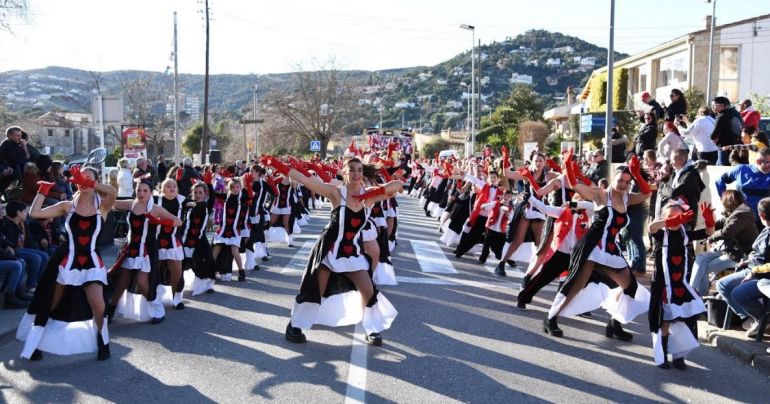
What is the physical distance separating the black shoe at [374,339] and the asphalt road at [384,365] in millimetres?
112

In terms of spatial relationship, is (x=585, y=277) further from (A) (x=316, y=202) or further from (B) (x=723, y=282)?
(A) (x=316, y=202)

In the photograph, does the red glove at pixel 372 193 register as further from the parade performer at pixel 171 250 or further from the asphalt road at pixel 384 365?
the parade performer at pixel 171 250

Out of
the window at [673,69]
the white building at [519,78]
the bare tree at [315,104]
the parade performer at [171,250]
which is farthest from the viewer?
the white building at [519,78]

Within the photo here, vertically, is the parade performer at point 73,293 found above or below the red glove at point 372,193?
below

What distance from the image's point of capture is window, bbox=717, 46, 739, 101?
108ft

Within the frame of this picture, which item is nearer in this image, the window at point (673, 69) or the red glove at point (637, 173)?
the red glove at point (637, 173)

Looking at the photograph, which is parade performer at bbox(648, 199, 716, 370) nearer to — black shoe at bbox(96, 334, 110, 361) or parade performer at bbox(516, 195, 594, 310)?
parade performer at bbox(516, 195, 594, 310)

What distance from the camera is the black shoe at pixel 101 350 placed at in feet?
20.5

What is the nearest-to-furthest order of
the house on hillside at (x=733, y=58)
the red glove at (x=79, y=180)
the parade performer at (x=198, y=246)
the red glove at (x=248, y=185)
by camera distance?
the red glove at (x=79, y=180) → the parade performer at (x=198, y=246) → the red glove at (x=248, y=185) → the house on hillside at (x=733, y=58)

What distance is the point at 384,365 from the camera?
6133mm

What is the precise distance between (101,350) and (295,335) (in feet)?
5.71

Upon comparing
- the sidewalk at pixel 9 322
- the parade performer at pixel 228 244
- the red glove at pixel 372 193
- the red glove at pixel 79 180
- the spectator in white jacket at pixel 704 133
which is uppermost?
the spectator in white jacket at pixel 704 133

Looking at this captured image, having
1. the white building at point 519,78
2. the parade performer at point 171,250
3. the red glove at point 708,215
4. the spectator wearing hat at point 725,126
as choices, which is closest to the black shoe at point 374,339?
the parade performer at point 171,250

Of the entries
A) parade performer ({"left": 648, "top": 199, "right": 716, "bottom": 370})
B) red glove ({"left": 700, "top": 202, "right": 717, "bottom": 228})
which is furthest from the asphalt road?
red glove ({"left": 700, "top": 202, "right": 717, "bottom": 228})
